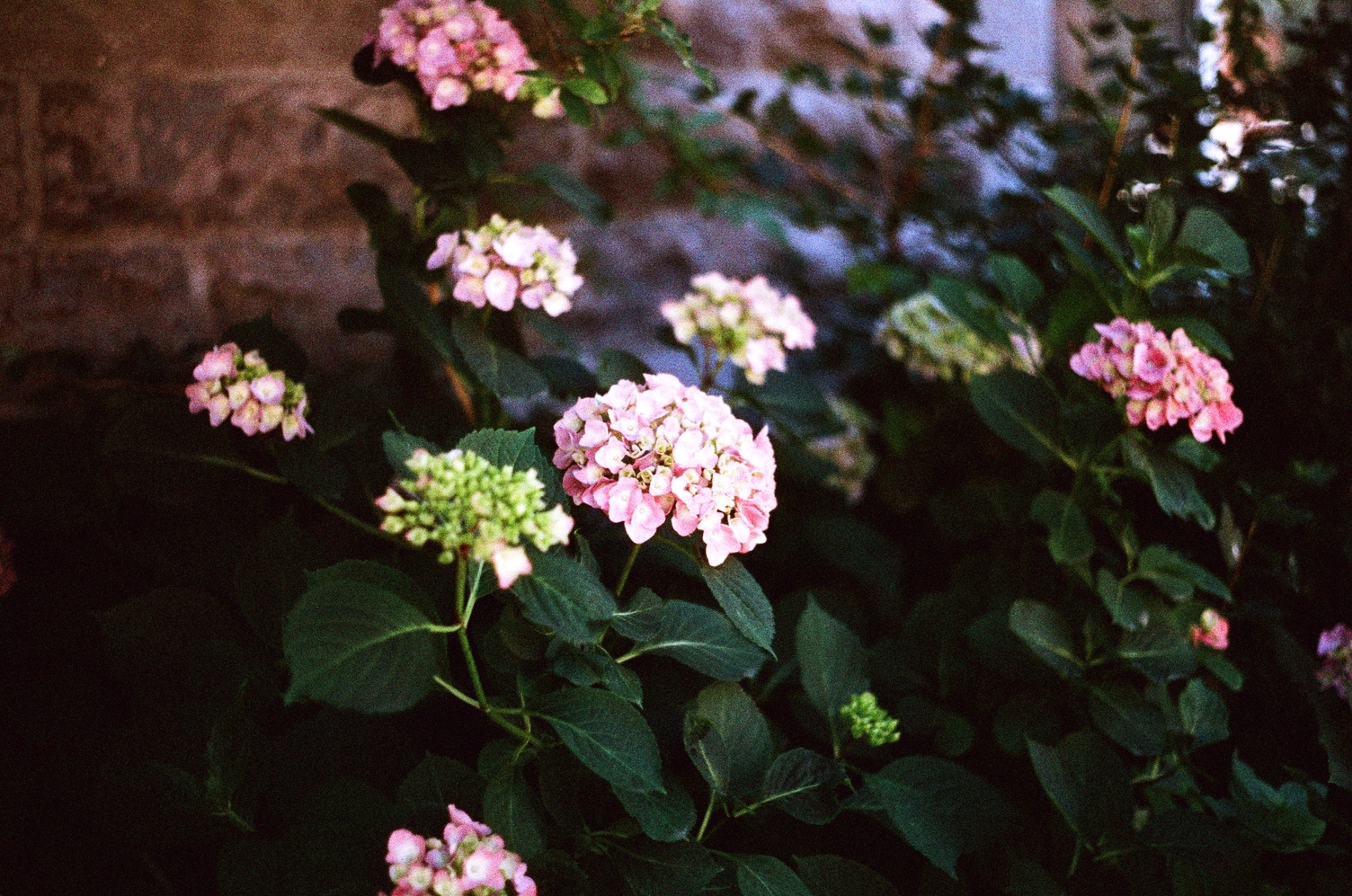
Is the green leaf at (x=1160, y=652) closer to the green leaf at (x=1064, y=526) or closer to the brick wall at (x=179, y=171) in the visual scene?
the green leaf at (x=1064, y=526)

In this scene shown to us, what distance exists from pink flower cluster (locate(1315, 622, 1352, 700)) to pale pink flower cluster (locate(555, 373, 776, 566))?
0.75 meters

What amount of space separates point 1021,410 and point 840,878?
585 millimetres

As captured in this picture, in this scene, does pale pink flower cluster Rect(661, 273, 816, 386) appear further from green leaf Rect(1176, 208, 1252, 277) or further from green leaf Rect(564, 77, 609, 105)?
green leaf Rect(1176, 208, 1252, 277)

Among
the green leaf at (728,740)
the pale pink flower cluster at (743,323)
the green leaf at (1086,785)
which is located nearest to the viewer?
the green leaf at (728,740)

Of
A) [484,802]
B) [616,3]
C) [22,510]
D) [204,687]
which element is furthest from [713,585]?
[22,510]

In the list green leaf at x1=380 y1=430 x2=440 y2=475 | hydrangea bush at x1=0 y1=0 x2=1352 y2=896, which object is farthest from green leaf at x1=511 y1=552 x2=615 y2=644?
green leaf at x1=380 y1=430 x2=440 y2=475

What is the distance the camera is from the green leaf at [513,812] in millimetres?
732

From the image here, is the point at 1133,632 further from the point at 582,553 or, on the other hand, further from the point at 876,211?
the point at 876,211

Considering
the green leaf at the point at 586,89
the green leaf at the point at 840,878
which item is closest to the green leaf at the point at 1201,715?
the green leaf at the point at 840,878

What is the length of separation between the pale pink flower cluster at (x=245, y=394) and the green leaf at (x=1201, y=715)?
1017 mm

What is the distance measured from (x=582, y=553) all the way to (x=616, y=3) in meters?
0.66

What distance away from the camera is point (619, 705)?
0.74 meters

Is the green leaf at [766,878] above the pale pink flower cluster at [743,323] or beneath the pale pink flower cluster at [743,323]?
beneath

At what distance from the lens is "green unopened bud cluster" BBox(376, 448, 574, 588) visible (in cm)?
64
